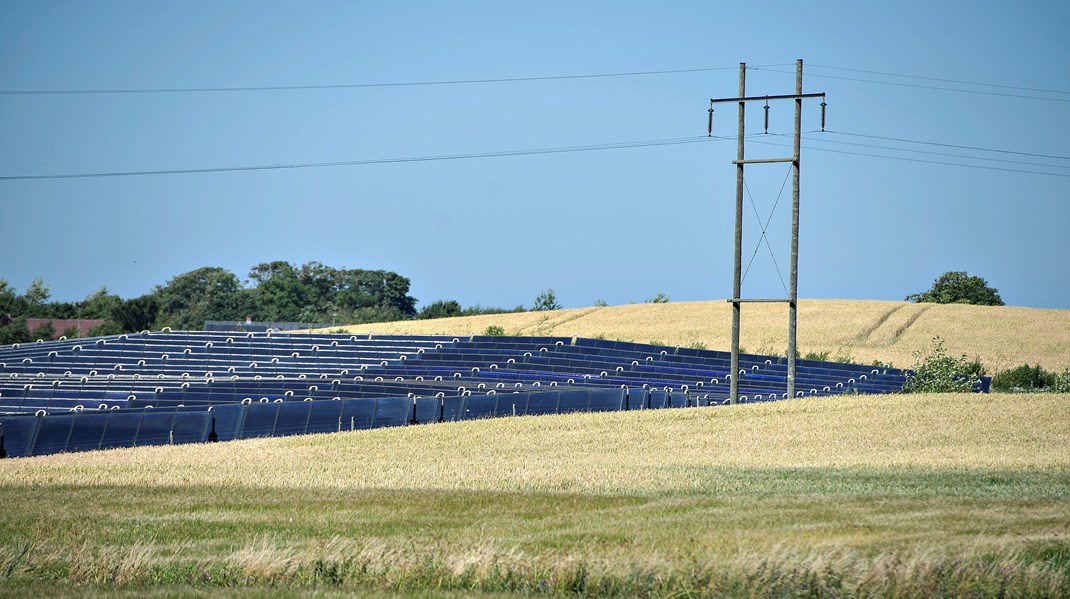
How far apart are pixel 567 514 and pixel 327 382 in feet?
102

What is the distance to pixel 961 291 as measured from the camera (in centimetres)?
12538

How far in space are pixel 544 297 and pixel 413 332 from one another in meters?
43.2

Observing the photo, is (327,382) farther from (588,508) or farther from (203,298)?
(203,298)

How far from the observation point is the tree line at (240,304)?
124 meters

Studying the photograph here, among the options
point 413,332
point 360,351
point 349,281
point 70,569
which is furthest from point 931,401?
point 349,281

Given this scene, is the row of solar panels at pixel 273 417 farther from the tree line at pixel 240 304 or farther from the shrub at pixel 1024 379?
the tree line at pixel 240 304

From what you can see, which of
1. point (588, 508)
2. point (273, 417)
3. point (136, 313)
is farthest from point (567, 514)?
point (136, 313)

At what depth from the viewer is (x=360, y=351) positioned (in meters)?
60.6

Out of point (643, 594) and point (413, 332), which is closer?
point (643, 594)

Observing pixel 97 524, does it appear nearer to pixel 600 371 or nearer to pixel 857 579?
pixel 857 579

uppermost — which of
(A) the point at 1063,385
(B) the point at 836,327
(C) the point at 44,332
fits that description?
(B) the point at 836,327

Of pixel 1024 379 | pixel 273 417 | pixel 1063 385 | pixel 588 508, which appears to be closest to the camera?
pixel 588 508

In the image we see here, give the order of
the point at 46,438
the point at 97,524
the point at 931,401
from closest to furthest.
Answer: the point at 97,524, the point at 46,438, the point at 931,401

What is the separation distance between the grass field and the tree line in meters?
83.3
